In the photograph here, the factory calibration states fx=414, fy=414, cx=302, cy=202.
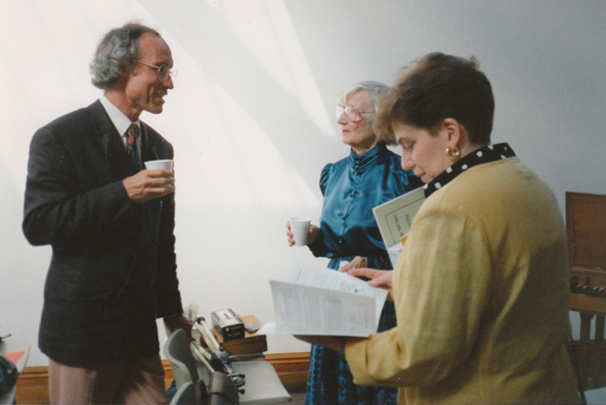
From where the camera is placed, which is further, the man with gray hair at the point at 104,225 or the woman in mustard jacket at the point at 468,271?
the man with gray hair at the point at 104,225

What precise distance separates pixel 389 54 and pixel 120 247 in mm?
1604

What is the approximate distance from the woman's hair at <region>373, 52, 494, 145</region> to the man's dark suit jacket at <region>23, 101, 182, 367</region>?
946 millimetres

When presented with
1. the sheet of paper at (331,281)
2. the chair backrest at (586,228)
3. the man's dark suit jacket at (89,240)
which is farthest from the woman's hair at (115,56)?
the chair backrest at (586,228)

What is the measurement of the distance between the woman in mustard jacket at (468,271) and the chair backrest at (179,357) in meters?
0.42

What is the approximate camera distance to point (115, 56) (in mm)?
1456

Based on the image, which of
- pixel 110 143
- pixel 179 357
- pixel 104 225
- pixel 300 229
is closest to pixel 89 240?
pixel 104 225

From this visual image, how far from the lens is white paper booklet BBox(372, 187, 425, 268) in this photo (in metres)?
1.24

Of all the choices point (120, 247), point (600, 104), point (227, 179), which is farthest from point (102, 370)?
point (600, 104)

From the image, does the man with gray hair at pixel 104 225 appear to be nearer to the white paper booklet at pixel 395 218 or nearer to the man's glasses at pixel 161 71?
the man's glasses at pixel 161 71

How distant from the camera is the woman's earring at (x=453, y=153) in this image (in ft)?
3.08

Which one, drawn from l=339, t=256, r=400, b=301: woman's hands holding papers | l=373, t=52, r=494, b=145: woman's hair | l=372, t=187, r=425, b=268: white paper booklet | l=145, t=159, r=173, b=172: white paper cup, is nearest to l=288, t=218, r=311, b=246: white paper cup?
l=339, t=256, r=400, b=301: woman's hands holding papers

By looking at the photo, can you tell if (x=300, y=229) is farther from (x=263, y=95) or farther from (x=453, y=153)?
(x=263, y=95)

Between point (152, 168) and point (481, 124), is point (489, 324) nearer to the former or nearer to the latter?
point (481, 124)

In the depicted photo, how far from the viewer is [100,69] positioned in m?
1.46
